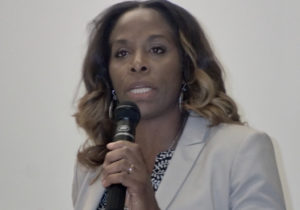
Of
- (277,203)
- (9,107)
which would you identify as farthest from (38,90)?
(277,203)

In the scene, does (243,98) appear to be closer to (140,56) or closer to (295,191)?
(295,191)

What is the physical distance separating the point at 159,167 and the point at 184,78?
33 centimetres

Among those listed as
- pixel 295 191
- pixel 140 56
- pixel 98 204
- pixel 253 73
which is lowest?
pixel 295 191

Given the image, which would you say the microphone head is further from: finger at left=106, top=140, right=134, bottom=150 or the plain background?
the plain background

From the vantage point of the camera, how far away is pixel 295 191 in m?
2.23

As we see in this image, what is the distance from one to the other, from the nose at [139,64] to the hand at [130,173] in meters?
0.50

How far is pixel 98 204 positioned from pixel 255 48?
96cm

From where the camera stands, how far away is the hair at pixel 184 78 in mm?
1896

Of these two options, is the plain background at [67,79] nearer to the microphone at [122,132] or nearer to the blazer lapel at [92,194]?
the blazer lapel at [92,194]

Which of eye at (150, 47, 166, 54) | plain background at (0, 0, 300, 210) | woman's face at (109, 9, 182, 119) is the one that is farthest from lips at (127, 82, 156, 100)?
plain background at (0, 0, 300, 210)

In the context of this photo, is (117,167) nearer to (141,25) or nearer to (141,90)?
(141,90)

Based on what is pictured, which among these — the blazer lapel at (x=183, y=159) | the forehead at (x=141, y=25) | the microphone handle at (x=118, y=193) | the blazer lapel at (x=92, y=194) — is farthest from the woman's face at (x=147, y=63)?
the microphone handle at (x=118, y=193)

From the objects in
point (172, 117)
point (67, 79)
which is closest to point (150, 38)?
point (172, 117)

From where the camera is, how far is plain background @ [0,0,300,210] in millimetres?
2289
